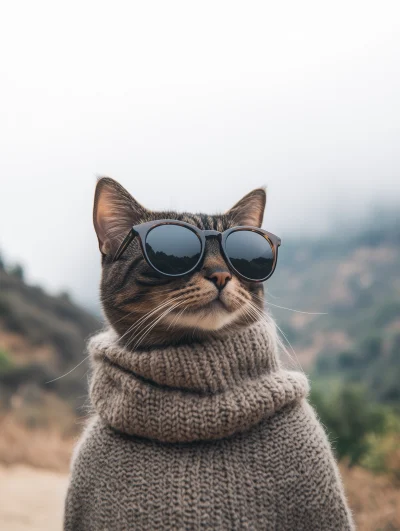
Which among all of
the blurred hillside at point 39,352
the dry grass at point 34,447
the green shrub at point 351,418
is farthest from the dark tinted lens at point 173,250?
the dry grass at point 34,447

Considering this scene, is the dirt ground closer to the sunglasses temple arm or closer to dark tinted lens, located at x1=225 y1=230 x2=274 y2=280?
the sunglasses temple arm

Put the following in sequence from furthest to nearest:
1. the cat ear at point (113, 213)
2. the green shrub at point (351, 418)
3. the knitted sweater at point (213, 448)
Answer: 1. the green shrub at point (351, 418)
2. the cat ear at point (113, 213)
3. the knitted sweater at point (213, 448)

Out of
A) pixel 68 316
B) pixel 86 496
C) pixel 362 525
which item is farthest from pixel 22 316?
pixel 86 496

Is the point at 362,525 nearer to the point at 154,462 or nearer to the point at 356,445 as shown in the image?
the point at 356,445

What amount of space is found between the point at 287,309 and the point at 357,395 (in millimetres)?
4442

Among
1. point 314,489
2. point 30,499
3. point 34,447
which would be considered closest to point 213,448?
point 314,489

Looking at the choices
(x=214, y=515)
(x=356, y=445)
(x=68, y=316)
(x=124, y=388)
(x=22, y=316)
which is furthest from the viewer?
(x=68, y=316)

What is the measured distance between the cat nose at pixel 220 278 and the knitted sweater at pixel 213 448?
181 mm

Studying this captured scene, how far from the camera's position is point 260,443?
61.2 inches

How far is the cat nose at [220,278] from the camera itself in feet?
5.15

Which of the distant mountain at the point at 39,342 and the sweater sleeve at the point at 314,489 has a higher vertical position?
the distant mountain at the point at 39,342

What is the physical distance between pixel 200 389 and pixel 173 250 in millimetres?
→ 429

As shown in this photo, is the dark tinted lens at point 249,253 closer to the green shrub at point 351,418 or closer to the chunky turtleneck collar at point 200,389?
the chunky turtleneck collar at point 200,389

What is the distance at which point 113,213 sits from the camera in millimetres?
1819
